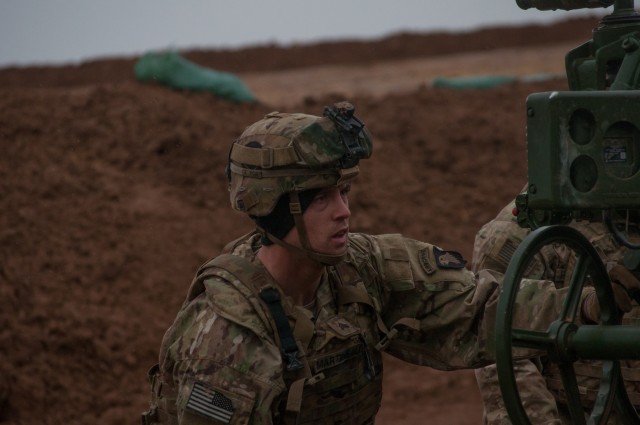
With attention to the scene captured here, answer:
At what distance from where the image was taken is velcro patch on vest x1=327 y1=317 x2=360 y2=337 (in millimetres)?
4773

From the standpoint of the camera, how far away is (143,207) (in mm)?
12391

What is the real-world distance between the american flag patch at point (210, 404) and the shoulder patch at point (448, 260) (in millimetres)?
1122

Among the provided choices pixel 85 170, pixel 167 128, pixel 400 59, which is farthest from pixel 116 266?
pixel 400 59

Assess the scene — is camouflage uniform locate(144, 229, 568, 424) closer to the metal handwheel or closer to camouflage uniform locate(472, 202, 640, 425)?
the metal handwheel

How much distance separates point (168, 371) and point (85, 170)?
824 cm

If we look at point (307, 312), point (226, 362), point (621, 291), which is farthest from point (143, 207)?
point (621, 291)

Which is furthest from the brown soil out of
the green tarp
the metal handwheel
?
the metal handwheel

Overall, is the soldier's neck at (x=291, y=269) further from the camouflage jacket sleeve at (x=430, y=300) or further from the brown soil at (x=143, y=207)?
the brown soil at (x=143, y=207)

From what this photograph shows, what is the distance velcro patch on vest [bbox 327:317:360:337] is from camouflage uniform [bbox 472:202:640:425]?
0.94m

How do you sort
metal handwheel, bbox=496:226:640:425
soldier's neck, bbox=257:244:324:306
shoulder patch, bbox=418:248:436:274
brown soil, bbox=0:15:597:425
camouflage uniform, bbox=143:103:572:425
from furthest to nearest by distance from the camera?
brown soil, bbox=0:15:597:425, shoulder patch, bbox=418:248:436:274, soldier's neck, bbox=257:244:324:306, camouflage uniform, bbox=143:103:572:425, metal handwheel, bbox=496:226:640:425

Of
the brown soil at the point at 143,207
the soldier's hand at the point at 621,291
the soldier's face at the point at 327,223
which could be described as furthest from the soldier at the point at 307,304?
the brown soil at the point at 143,207

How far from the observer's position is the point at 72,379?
9.92 m

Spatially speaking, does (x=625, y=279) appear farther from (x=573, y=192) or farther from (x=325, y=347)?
(x=325, y=347)

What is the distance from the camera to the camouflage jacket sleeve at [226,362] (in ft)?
14.4
